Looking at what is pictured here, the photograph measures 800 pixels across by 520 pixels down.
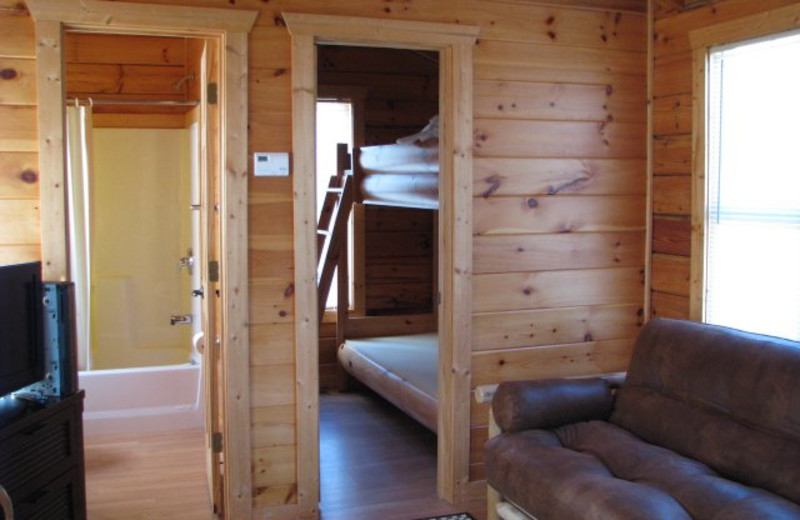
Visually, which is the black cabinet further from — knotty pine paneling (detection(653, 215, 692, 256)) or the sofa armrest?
knotty pine paneling (detection(653, 215, 692, 256))

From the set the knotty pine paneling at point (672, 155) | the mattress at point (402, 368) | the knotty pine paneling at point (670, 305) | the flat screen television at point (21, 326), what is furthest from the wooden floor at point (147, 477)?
the knotty pine paneling at point (672, 155)

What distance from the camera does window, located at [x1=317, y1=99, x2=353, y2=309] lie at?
6.25m

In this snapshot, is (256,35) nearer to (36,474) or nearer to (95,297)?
(36,474)

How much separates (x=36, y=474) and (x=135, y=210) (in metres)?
3.24

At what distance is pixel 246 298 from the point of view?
3.53m

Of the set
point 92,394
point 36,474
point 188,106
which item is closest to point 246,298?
point 36,474

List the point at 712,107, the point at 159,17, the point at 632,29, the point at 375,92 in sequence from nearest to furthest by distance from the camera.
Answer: the point at 159,17
the point at 712,107
the point at 632,29
the point at 375,92

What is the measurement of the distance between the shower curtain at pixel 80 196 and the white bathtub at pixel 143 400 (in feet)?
1.38

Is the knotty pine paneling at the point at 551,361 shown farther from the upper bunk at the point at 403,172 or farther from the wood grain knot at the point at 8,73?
the wood grain knot at the point at 8,73

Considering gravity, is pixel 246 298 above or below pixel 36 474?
above

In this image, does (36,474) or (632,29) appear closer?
(36,474)

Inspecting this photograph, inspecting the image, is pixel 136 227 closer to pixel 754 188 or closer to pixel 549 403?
pixel 549 403

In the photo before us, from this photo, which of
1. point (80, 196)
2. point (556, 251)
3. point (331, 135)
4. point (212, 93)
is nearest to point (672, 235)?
point (556, 251)

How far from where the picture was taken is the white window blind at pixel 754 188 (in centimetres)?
329
